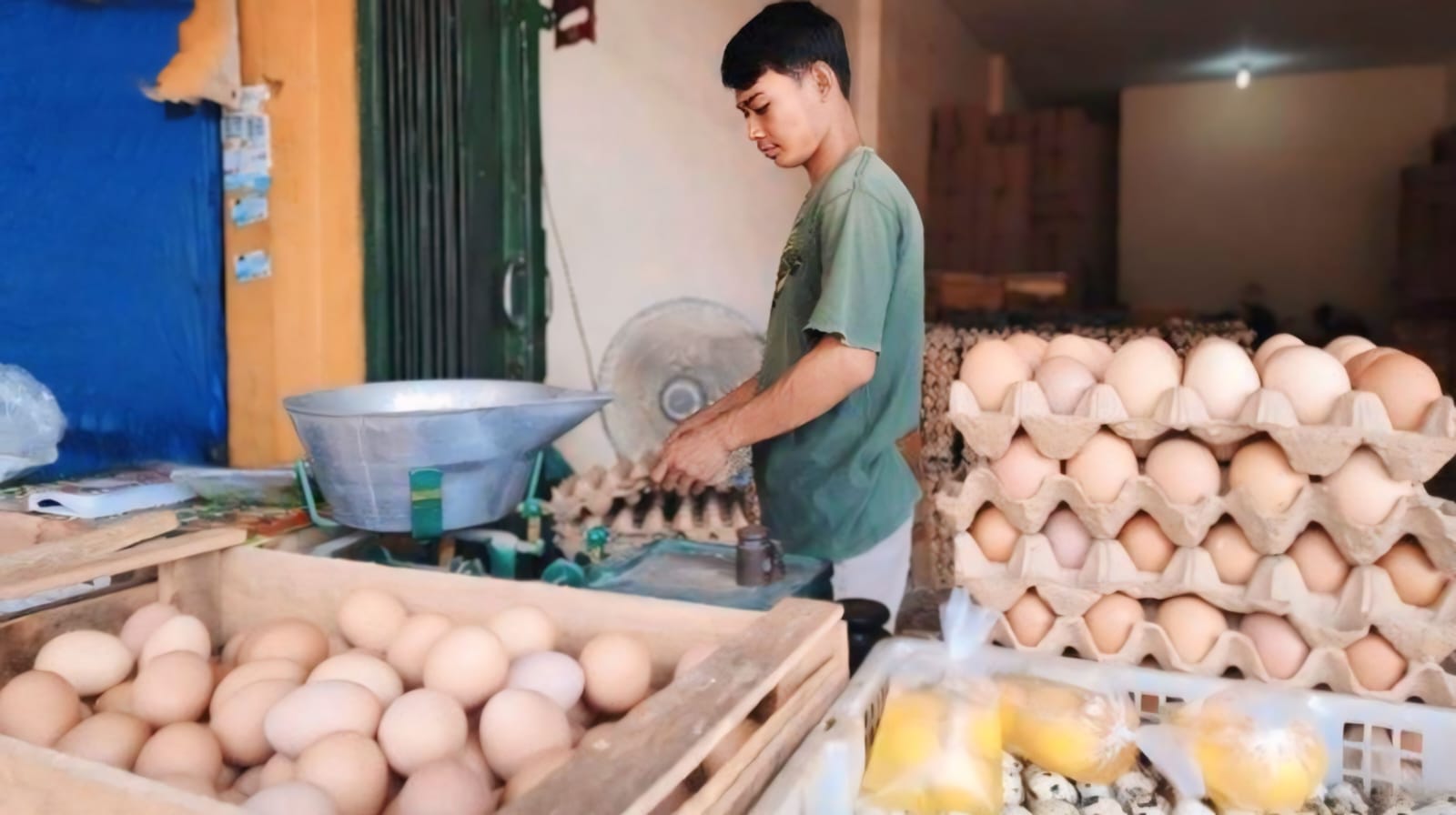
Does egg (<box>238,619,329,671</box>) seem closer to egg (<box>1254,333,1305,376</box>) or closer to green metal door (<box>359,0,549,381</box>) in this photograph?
egg (<box>1254,333,1305,376</box>)

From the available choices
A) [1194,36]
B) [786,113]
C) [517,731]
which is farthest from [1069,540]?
[1194,36]

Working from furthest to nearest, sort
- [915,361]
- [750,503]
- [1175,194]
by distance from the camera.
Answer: [1175,194]
[750,503]
[915,361]

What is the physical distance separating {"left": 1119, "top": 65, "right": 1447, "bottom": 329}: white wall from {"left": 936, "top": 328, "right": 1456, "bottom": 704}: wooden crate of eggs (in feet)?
24.1

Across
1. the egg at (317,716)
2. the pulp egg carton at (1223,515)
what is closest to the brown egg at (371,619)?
the egg at (317,716)

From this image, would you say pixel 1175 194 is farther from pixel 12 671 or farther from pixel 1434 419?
pixel 12 671

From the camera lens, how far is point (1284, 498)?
3.92ft

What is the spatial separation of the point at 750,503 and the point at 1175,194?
697cm

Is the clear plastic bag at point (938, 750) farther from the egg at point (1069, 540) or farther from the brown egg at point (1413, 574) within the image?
the brown egg at point (1413, 574)

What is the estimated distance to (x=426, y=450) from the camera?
Answer: 1.65m

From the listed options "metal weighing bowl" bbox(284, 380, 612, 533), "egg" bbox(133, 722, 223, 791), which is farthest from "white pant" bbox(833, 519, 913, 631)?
"egg" bbox(133, 722, 223, 791)

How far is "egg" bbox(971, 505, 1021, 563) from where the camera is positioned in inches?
51.7

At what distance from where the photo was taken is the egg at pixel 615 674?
1.18m

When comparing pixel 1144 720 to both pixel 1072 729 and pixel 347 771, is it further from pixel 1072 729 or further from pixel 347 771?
pixel 347 771

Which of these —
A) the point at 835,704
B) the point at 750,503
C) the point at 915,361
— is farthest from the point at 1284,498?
the point at 750,503
